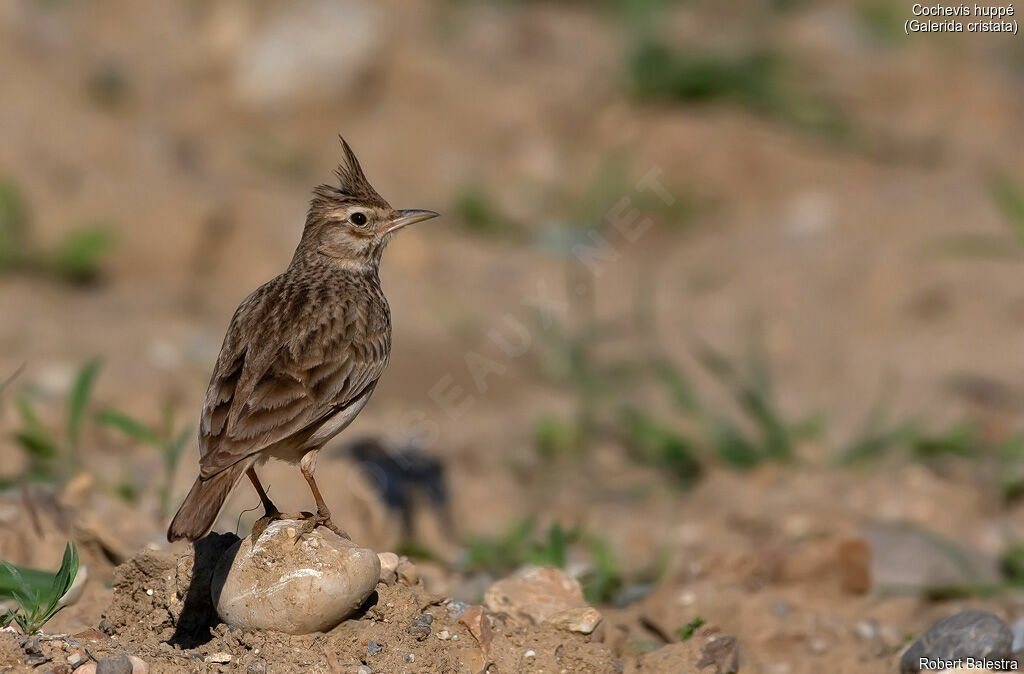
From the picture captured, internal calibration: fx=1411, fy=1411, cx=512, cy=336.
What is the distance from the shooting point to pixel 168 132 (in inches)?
368

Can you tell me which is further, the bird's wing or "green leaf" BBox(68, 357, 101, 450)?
"green leaf" BBox(68, 357, 101, 450)

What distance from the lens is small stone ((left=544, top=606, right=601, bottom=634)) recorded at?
382 cm

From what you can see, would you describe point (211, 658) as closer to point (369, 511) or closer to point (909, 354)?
point (369, 511)

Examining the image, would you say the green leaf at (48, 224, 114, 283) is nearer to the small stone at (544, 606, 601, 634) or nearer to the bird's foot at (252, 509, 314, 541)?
the bird's foot at (252, 509, 314, 541)

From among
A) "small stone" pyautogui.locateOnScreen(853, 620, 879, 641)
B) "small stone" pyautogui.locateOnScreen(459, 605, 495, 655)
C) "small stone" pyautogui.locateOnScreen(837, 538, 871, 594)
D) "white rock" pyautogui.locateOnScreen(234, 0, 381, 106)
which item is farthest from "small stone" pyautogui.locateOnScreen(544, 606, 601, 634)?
"white rock" pyautogui.locateOnScreen(234, 0, 381, 106)

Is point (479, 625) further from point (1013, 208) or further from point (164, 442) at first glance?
point (1013, 208)

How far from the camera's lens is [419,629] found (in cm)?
368

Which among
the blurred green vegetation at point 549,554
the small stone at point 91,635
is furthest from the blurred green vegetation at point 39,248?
the small stone at point 91,635

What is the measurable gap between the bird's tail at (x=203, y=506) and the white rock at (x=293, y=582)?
17 centimetres

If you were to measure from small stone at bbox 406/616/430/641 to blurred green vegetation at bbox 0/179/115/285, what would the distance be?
14.4ft

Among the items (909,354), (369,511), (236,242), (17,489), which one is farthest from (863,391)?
(17,489)

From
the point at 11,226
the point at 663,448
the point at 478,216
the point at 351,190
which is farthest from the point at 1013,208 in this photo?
the point at 11,226

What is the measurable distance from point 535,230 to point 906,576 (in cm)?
459

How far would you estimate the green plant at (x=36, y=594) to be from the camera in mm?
3564
